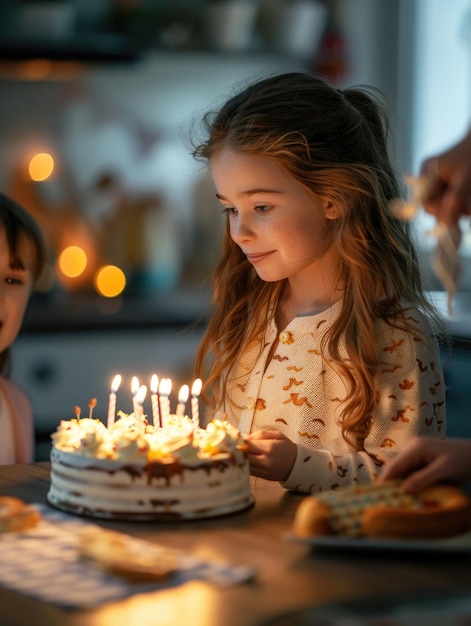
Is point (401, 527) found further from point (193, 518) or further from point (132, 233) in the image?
point (132, 233)

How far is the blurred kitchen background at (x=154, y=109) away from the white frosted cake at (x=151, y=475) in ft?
7.49

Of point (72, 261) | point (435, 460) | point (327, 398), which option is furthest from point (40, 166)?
point (435, 460)

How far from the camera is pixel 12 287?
2.06 m

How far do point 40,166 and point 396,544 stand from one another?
10.5ft

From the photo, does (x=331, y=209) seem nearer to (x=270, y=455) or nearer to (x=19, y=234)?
(x=270, y=455)

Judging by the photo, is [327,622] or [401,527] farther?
[401,527]

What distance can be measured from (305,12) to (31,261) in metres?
2.48

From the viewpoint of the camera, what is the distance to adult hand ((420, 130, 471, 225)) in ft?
3.74

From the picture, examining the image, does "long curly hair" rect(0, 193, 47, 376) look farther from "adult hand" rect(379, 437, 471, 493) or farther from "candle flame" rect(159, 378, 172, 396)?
"adult hand" rect(379, 437, 471, 493)

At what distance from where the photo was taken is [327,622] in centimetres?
103

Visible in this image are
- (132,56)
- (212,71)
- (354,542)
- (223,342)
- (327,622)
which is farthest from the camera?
(212,71)

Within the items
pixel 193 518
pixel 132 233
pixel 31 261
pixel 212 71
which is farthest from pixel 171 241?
pixel 193 518

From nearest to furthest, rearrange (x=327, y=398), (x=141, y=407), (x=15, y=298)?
1. (x=141, y=407)
2. (x=327, y=398)
3. (x=15, y=298)

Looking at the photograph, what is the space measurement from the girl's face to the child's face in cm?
43
